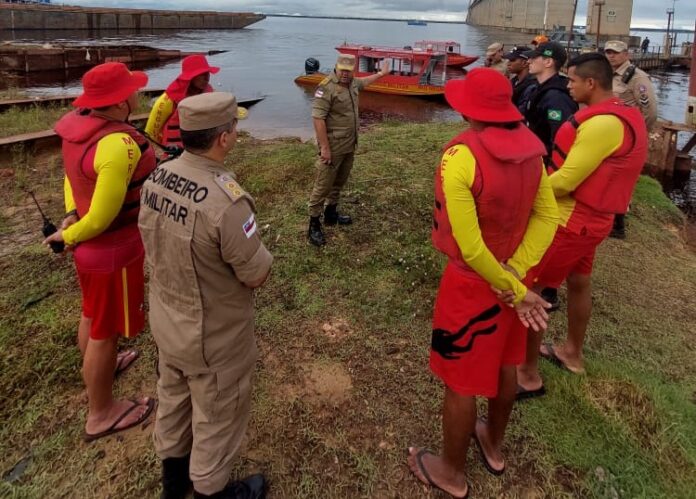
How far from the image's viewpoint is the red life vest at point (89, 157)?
2.25 metres

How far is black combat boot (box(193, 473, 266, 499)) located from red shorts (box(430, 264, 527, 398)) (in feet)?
3.56

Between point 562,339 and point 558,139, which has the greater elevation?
point 558,139

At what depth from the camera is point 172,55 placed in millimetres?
35375

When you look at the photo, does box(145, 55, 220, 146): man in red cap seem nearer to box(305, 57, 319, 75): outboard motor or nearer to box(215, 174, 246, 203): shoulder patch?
box(215, 174, 246, 203): shoulder patch

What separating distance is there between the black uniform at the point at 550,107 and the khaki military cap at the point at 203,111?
3008 millimetres

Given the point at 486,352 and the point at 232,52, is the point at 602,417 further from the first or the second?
the point at 232,52

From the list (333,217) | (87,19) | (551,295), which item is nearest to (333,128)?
(333,217)

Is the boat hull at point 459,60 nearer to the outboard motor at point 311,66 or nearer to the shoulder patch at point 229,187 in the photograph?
the outboard motor at point 311,66

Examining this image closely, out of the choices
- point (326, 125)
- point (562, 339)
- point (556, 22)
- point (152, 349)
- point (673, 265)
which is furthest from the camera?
point (556, 22)

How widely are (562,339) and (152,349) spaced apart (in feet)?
10.5

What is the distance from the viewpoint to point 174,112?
396cm

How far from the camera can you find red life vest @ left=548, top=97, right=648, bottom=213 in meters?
2.66

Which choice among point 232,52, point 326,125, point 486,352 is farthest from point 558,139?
point 232,52

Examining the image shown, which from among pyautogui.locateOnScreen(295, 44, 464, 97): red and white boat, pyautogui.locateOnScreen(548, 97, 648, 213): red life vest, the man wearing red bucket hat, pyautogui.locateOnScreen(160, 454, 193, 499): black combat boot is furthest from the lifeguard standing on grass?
pyautogui.locateOnScreen(295, 44, 464, 97): red and white boat
